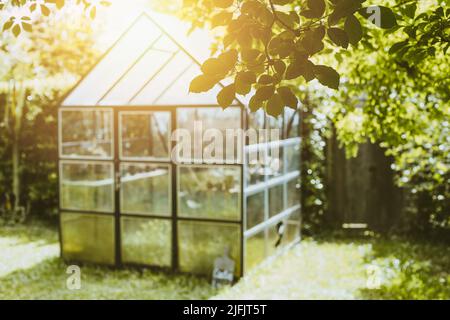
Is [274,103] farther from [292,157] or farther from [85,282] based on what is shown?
[292,157]

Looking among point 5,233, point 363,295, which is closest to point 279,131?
point 363,295

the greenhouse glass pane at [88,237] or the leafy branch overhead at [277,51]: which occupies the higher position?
the leafy branch overhead at [277,51]

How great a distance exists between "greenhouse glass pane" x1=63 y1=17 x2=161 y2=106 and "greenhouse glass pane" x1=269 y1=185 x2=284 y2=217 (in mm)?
2491

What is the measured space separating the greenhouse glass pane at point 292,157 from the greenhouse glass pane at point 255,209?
1252 millimetres

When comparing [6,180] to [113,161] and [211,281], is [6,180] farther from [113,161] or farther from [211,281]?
[211,281]

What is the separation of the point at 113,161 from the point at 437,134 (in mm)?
3888

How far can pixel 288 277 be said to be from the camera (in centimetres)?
716

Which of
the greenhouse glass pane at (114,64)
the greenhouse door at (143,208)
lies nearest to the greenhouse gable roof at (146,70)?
the greenhouse glass pane at (114,64)

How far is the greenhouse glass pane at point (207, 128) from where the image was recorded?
712 cm

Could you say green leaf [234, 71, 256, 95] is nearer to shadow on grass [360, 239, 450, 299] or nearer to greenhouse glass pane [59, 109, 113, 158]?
shadow on grass [360, 239, 450, 299]

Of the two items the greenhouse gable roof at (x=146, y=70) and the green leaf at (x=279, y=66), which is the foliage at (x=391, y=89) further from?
the greenhouse gable roof at (x=146, y=70)

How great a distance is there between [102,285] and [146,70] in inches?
106

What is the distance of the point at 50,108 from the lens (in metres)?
10.4

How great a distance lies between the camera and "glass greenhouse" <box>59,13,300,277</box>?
7.05 metres
